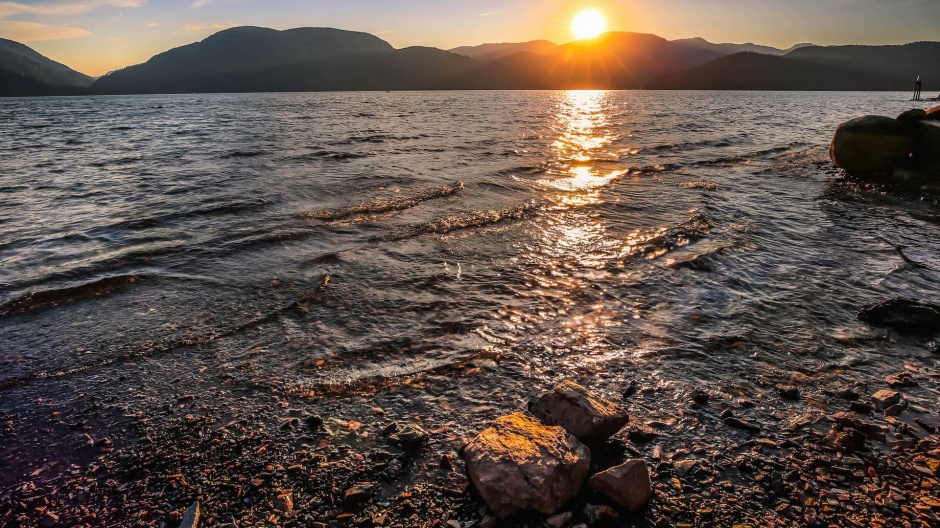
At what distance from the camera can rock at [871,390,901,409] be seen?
15.4 feet

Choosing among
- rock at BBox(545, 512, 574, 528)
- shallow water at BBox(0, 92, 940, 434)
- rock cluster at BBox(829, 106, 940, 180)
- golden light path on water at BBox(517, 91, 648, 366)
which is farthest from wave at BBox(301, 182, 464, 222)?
rock cluster at BBox(829, 106, 940, 180)

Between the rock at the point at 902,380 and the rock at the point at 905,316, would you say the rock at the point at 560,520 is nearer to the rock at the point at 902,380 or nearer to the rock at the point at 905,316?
the rock at the point at 902,380

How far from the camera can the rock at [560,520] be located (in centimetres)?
333

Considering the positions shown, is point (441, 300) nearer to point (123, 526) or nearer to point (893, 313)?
point (123, 526)

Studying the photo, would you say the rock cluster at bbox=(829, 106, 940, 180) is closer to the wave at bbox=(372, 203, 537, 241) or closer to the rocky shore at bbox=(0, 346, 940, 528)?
the wave at bbox=(372, 203, 537, 241)

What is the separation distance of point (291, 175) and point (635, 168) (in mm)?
14862

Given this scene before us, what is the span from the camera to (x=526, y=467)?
347 centimetres

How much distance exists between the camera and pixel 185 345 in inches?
243

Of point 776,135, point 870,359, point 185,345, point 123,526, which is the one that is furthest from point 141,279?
point 776,135

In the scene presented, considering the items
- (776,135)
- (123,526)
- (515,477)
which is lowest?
(123,526)

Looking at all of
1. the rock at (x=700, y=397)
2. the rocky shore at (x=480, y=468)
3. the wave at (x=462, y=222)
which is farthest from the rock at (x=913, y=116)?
the rock at (x=700, y=397)

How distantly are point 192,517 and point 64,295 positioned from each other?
6.68m

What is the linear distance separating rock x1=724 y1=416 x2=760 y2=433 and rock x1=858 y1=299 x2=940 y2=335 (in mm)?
3716

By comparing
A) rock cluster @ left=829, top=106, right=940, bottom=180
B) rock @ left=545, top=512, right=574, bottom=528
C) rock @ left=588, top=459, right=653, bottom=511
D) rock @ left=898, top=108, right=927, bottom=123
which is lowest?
rock @ left=545, top=512, right=574, bottom=528
